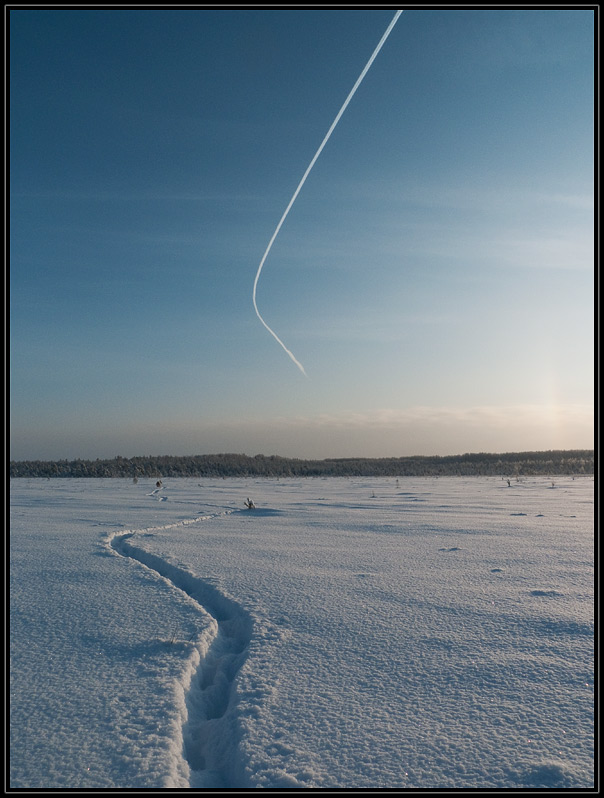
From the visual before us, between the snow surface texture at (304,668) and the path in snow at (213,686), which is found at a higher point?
the snow surface texture at (304,668)

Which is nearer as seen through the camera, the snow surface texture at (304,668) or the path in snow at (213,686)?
the snow surface texture at (304,668)

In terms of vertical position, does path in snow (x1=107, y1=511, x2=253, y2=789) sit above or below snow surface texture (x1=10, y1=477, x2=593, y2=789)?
below

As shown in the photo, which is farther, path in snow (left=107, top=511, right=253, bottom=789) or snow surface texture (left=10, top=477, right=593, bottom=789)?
path in snow (left=107, top=511, right=253, bottom=789)

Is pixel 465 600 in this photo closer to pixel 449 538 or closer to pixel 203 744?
pixel 203 744

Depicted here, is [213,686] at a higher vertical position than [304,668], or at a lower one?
lower
